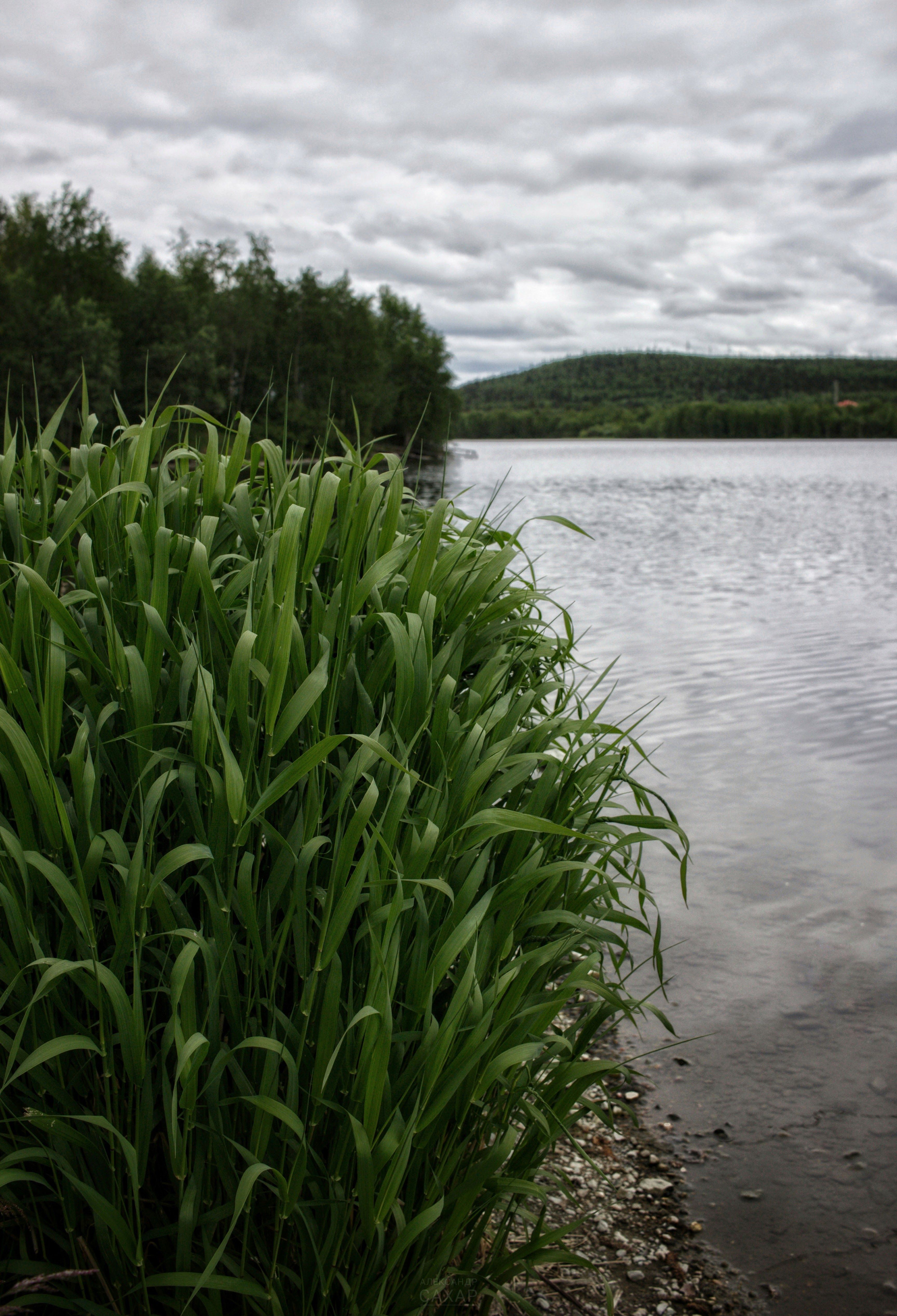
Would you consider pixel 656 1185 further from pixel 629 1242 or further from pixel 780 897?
pixel 780 897

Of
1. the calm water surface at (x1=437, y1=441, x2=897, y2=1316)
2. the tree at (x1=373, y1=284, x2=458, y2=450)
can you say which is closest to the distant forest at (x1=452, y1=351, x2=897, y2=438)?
the tree at (x1=373, y1=284, x2=458, y2=450)

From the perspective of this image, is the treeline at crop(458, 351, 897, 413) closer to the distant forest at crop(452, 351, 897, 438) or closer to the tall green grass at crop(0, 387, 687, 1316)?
the distant forest at crop(452, 351, 897, 438)

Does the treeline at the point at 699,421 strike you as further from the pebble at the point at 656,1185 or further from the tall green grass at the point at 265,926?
the tall green grass at the point at 265,926

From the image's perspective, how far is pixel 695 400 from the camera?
180875 mm

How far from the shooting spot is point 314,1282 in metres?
1.93

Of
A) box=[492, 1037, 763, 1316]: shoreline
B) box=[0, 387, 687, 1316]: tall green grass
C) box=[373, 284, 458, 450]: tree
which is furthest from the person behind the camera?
box=[373, 284, 458, 450]: tree

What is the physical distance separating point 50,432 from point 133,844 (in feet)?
4.80

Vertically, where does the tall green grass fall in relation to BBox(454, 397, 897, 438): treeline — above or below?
below

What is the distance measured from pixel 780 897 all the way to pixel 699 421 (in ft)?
551

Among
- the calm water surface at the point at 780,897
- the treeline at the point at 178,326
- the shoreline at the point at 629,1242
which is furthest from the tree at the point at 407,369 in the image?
Result: the shoreline at the point at 629,1242

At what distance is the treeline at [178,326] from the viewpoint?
57.7 m

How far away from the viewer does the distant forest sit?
158 metres

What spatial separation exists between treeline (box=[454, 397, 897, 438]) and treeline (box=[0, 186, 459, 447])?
69.3 metres

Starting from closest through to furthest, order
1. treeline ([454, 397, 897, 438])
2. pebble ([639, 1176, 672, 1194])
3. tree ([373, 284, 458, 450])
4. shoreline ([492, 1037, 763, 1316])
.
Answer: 1. shoreline ([492, 1037, 763, 1316])
2. pebble ([639, 1176, 672, 1194])
3. tree ([373, 284, 458, 450])
4. treeline ([454, 397, 897, 438])
